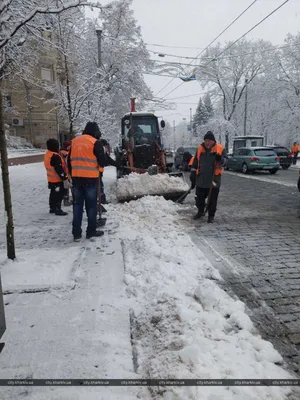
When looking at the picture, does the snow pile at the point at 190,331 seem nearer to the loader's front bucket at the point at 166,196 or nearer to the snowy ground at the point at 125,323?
the snowy ground at the point at 125,323

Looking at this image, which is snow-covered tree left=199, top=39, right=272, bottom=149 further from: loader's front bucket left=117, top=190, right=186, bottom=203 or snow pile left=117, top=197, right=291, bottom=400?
snow pile left=117, top=197, right=291, bottom=400

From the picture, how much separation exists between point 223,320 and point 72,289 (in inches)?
65.9

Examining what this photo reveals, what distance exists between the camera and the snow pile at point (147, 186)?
27.4ft

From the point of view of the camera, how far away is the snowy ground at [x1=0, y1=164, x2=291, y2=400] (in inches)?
87.5

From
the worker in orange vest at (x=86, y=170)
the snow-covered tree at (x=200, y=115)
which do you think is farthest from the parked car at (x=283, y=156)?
the snow-covered tree at (x=200, y=115)

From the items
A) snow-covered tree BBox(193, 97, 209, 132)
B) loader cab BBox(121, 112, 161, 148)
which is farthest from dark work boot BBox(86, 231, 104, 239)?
snow-covered tree BBox(193, 97, 209, 132)

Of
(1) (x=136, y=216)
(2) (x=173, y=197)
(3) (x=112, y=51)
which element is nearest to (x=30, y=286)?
(1) (x=136, y=216)

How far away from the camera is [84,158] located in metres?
5.06

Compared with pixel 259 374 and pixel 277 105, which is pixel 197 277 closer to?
pixel 259 374

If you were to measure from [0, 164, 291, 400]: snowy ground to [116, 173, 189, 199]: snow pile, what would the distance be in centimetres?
340

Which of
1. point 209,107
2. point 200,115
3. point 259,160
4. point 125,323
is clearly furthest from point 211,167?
point 200,115

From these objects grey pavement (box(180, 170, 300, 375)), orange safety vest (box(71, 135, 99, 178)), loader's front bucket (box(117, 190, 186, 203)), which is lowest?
grey pavement (box(180, 170, 300, 375))

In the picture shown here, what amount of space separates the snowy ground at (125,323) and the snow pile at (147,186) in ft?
11.2

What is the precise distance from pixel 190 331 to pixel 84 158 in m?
3.30
